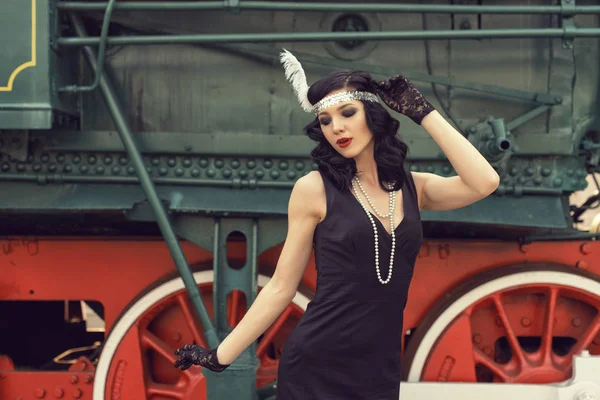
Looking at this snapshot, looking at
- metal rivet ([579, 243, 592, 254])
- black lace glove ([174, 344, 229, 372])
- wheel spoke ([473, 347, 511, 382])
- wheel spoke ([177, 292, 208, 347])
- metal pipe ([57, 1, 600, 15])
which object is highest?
metal pipe ([57, 1, 600, 15])

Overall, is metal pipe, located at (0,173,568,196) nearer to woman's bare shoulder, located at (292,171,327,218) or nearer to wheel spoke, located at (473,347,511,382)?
wheel spoke, located at (473,347,511,382)

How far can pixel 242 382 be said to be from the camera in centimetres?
284

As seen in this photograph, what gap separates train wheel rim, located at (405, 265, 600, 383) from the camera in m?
3.22

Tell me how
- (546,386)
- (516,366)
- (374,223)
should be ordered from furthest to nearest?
(516,366) < (546,386) < (374,223)

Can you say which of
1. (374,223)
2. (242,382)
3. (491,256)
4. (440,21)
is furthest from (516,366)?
(374,223)

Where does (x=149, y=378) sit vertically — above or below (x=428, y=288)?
below

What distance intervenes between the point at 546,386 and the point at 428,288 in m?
0.61

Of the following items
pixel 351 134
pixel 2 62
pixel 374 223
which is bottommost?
pixel 374 223

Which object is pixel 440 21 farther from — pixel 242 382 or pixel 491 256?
pixel 242 382

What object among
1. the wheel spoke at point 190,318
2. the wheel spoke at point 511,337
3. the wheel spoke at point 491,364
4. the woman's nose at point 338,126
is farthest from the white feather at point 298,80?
the wheel spoke at point 491,364

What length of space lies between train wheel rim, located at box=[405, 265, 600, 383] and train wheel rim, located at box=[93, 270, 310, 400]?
574 mm

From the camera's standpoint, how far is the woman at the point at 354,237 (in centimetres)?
188

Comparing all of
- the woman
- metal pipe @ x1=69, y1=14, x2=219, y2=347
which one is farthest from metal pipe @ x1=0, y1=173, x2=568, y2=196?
the woman

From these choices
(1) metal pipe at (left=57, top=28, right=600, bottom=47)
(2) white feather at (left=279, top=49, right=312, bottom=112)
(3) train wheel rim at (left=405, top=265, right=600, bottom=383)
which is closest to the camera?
(2) white feather at (left=279, top=49, right=312, bottom=112)
